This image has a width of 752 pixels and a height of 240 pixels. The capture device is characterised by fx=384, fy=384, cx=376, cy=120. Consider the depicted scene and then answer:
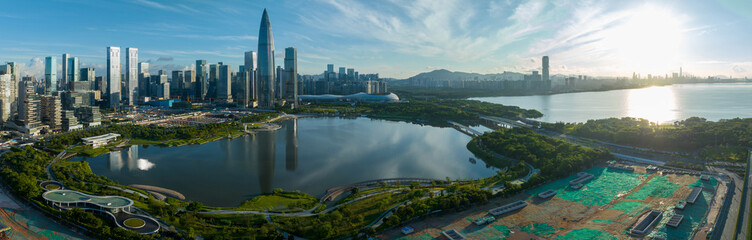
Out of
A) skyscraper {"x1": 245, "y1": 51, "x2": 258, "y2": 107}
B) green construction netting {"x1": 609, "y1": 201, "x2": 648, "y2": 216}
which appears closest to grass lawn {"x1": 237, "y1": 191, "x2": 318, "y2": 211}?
green construction netting {"x1": 609, "y1": 201, "x2": 648, "y2": 216}

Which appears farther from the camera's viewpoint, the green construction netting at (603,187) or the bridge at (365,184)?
the bridge at (365,184)

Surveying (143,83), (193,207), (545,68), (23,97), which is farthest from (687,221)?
(545,68)

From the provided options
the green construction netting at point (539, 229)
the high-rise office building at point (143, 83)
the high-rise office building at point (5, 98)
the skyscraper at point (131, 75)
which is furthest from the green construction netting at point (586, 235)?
the high-rise office building at point (143, 83)

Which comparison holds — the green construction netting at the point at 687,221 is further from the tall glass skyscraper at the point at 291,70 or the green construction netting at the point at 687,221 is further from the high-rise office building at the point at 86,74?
the high-rise office building at the point at 86,74

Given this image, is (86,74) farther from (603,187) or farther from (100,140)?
(603,187)

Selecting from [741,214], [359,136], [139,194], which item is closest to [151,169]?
[139,194]
